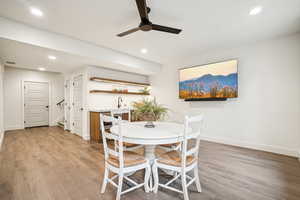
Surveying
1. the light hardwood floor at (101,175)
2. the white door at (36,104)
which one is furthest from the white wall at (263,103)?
the white door at (36,104)

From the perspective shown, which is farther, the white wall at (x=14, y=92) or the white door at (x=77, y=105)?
the white wall at (x=14, y=92)

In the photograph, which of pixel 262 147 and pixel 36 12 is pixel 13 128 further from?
pixel 262 147

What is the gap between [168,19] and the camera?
2547 mm

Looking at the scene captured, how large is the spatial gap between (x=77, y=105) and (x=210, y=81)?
451 centimetres

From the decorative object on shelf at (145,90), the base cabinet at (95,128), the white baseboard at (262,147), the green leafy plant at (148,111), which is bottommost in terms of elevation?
the white baseboard at (262,147)

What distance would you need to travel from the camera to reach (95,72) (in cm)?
458

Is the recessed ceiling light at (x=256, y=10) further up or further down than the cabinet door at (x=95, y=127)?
further up

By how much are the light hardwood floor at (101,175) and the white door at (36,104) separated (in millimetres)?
3085

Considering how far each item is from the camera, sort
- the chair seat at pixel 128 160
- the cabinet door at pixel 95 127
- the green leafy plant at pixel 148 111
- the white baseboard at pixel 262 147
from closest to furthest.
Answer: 1. the chair seat at pixel 128 160
2. the green leafy plant at pixel 148 111
3. the white baseboard at pixel 262 147
4. the cabinet door at pixel 95 127

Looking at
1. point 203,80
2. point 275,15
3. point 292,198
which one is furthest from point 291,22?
point 292,198

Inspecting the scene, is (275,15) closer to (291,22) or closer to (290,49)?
(291,22)

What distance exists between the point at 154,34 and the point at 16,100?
20.7ft

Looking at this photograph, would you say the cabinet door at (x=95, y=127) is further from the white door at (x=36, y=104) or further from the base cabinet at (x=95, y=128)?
the white door at (x=36, y=104)

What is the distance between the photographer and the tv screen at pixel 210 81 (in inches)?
144
